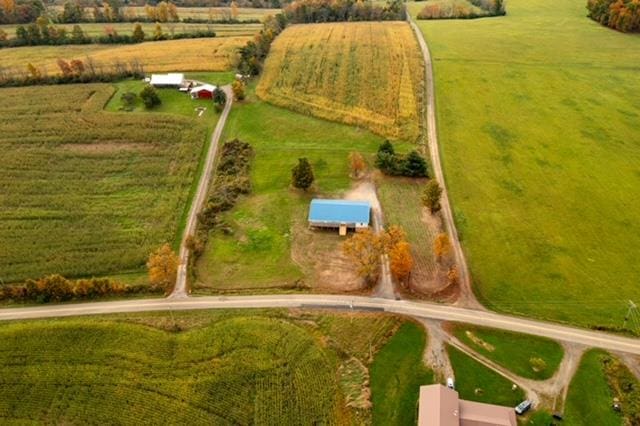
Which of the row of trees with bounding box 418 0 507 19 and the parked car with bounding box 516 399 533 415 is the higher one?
the row of trees with bounding box 418 0 507 19

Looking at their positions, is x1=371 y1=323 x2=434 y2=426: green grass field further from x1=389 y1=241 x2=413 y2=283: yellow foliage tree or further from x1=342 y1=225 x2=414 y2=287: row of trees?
x1=342 y1=225 x2=414 y2=287: row of trees

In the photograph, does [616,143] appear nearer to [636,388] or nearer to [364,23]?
[636,388]

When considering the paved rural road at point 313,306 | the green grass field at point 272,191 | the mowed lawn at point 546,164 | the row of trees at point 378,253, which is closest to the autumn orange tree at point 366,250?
the row of trees at point 378,253

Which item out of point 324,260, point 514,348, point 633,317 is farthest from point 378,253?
point 633,317

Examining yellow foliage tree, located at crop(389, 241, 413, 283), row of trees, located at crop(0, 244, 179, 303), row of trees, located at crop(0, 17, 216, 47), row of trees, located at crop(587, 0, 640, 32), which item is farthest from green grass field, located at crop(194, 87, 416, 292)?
row of trees, located at crop(587, 0, 640, 32)

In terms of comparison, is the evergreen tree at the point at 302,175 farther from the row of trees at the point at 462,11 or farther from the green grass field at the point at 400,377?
the row of trees at the point at 462,11

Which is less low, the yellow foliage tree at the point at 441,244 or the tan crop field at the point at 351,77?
the tan crop field at the point at 351,77
